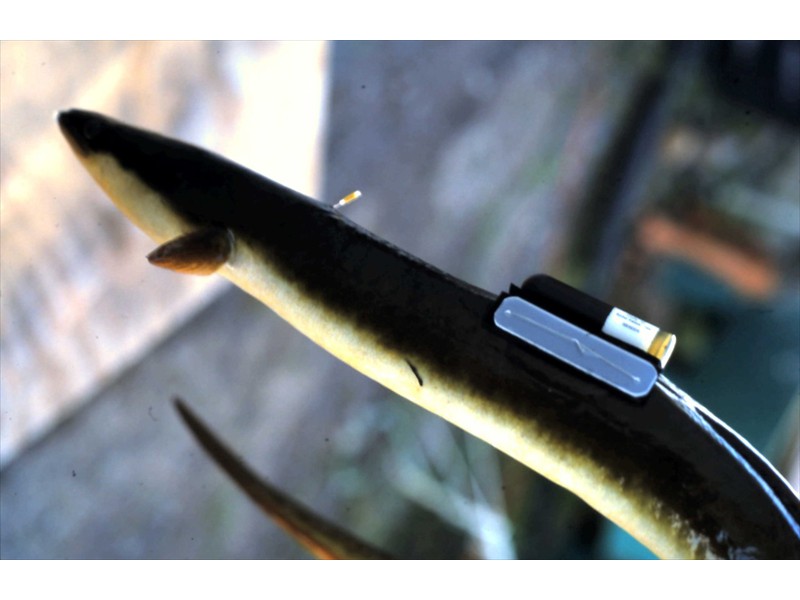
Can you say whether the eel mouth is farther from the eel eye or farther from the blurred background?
the blurred background

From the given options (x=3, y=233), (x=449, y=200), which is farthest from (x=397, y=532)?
(x=3, y=233)

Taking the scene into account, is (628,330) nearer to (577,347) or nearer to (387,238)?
(577,347)

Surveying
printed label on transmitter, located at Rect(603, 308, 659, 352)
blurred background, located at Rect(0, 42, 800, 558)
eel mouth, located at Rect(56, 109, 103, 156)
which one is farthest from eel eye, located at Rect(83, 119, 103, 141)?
printed label on transmitter, located at Rect(603, 308, 659, 352)

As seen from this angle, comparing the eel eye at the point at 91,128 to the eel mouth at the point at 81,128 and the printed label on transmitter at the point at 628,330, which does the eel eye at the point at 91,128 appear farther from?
the printed label on transmitter at the point at 628,330

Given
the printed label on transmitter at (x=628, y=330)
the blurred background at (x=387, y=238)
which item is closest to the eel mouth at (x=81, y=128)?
the blurred background at (x=387, y=238)

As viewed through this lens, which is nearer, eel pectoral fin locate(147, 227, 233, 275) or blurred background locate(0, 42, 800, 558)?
eel pectoral fin locate(147, 227, 233, 275)

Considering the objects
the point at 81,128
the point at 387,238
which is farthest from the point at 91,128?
the point at 387,238
